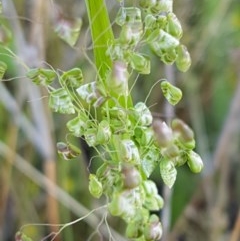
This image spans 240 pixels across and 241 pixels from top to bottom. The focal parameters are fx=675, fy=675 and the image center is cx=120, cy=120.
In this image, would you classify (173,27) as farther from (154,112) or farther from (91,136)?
(154,112)

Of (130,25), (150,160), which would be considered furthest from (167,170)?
(130,25)

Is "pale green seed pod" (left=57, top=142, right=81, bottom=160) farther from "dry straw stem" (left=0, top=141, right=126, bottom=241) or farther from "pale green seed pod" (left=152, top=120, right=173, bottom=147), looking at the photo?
"dry straw stem" (left=0, top=141, right=126, bottom=241)

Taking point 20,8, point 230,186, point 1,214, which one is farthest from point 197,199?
point 20,8

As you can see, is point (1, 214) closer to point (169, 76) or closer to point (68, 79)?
point (169, 76)

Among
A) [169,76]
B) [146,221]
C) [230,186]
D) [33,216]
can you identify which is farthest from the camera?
[230,186]

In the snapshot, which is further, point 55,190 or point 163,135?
point 55,190

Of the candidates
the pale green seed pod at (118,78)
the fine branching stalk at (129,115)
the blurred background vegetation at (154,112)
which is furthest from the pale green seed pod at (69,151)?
the blurred background vegetation at (154,112)

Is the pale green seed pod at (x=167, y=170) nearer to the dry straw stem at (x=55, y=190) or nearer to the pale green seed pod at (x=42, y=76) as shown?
the pale green seed pod at (x=42, y=76)

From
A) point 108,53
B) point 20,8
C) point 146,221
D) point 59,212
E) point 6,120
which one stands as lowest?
point 59,212
